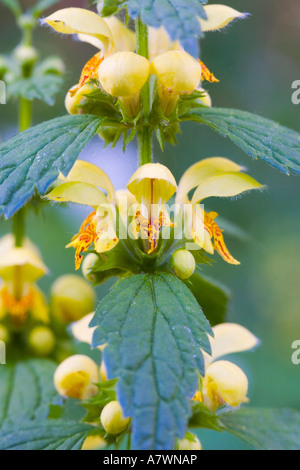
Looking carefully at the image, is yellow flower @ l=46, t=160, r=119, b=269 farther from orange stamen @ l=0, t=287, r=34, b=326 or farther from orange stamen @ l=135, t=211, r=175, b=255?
orange stamen @ l=0, t=287, r=34, b=326

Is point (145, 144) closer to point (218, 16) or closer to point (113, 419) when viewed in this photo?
point (218, 16)

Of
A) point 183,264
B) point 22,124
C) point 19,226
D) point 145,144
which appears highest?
point 22,124

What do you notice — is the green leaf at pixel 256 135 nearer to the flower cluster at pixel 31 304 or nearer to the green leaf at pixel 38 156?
the green leaf at pixel 38 156

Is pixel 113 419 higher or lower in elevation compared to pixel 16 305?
lower

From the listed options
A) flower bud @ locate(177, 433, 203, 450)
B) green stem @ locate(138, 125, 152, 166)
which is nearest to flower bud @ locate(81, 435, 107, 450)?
flower bud @ locate(177, 433, 203, 450)

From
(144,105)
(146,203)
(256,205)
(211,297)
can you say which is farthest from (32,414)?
(256,205)

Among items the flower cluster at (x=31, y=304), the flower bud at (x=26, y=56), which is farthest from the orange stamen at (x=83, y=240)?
the flower bud at (x=26, y=56)

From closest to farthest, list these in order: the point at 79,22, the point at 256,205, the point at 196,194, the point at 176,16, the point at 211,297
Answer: the point at 176,16, the point at 79,22, the point at 196,194, the point at 211,297, the point at 256,205

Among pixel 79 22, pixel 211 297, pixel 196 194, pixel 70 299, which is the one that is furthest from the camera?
pixel 70 299
